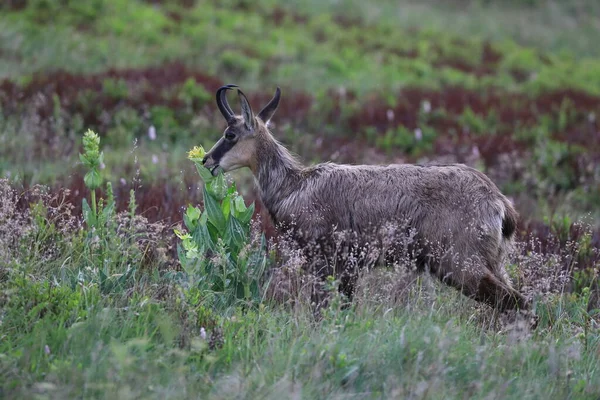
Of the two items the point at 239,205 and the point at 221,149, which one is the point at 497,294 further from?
the point at 221,149

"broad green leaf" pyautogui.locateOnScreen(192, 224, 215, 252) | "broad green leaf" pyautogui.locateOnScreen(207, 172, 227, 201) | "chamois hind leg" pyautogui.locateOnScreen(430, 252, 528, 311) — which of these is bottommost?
"chamois hind leg" pyautogui.locateOnScreen(430, 252, 528, 311)

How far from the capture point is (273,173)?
7.12 m

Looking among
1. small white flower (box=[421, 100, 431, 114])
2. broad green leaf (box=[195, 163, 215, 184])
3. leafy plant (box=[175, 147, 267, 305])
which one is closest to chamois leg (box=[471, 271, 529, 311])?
leafy plant (box=[175, 147, 267, 305])

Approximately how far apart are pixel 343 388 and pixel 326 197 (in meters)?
→ 2.45

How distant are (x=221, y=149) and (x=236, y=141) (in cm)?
18

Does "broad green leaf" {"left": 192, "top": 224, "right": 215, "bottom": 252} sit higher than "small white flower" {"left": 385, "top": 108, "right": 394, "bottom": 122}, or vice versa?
"broad green leaf" {"left": 192, "top": 224, "right": 215, "bottom": 252}

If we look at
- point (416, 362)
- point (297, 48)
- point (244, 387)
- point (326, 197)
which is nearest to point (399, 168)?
point (326, 197)

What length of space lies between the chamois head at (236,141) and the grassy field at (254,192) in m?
0.57

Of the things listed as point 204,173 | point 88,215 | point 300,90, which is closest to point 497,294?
point 204,173

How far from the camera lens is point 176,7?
1969 centimetres

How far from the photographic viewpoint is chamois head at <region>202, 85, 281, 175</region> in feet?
22.3

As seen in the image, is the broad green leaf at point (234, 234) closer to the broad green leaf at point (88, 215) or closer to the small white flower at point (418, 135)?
the broad green leaf at point (88, 215)

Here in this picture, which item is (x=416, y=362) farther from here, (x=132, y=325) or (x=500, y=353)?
(x=132, y=325)

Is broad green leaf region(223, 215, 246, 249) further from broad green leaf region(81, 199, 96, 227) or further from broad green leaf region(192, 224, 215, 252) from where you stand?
broad green leaf region(81, 199, 96, 227)
